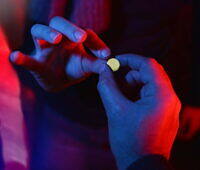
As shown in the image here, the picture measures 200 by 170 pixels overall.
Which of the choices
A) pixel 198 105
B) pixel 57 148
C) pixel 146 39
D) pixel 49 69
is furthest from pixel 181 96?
pixel 49 69

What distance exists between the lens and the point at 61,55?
1058 millimetres

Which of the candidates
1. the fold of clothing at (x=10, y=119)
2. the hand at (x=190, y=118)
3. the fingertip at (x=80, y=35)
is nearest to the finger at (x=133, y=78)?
the fingertip at (x=80, y=35)

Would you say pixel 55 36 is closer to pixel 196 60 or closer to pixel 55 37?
pixel 55 37

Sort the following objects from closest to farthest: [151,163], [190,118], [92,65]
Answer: [151,163], [92,65], [190,118]

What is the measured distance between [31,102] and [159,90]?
0.65 metres

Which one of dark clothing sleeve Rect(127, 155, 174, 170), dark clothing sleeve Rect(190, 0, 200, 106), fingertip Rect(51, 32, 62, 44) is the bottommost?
dark clothing sleeve Rect(190, 0, 200, 106)

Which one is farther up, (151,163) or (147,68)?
(147,68)

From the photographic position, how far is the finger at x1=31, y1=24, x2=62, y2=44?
0.91m

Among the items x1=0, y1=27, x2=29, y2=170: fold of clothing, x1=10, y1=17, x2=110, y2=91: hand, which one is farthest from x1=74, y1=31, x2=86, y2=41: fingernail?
x1=0, y1=27, x2=29, y2=170: fold of clothing

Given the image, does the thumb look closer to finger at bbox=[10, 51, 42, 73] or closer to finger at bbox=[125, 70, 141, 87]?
finger at bbox=[125, 70, 141, 87]

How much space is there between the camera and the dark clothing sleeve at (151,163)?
77cm

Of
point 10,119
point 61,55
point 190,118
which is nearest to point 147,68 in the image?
point 61,55

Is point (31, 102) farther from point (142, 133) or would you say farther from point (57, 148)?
point (142, 133)

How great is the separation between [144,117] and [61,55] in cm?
38
